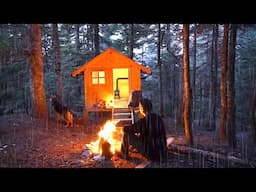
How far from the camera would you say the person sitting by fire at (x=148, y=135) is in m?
3.95

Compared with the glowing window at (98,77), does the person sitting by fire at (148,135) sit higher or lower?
lower

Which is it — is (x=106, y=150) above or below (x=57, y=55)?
below

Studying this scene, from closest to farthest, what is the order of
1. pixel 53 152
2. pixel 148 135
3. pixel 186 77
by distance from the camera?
pixel 148 135 < pixel 53 152 < pixel 186 77

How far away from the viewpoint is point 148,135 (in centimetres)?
404

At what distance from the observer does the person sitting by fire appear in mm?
3951

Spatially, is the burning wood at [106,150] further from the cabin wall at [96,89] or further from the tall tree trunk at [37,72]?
the cabin wall at [96,89]

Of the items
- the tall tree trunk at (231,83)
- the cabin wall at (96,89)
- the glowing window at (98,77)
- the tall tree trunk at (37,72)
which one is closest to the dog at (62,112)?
the tall tree trunk at (37,72)

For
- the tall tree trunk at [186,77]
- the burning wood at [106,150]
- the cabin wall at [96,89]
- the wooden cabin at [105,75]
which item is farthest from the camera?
the cabin wall at [96,89]

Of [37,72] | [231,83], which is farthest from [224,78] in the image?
[37,72]

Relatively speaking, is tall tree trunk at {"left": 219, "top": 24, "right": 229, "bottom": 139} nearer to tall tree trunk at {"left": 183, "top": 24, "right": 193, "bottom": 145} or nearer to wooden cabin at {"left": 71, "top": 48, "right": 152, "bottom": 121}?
tall tree trunk at {"left": 183, "top": 24, "right": 193, "bottom": 145}

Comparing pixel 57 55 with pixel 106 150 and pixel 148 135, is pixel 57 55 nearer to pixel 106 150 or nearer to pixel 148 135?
pixel 106 150
